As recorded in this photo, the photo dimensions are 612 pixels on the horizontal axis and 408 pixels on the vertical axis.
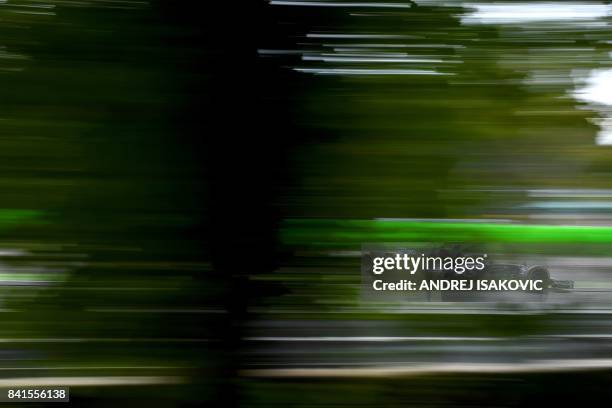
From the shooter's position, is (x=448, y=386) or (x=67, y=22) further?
(x=448, y=386)

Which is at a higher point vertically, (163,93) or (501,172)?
(163,93)

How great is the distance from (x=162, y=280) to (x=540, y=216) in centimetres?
153

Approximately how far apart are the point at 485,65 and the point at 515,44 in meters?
0.15

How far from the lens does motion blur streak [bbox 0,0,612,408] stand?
1.91 meters

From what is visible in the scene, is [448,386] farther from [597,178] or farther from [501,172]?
[597,178]

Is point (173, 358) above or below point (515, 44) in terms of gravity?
below

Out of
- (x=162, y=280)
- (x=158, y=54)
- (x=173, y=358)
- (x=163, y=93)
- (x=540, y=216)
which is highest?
(x=158, y=54)

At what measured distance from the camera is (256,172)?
1971mm

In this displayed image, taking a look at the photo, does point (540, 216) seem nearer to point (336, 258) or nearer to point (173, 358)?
point (336, 258)

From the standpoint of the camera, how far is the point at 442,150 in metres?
1.96

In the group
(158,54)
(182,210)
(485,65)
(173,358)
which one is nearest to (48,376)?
(173,358)

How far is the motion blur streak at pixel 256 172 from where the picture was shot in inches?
75.2

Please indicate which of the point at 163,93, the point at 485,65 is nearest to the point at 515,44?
the point at 485,65

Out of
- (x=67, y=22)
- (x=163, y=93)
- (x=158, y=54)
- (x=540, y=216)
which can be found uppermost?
(x=67, y=22)
